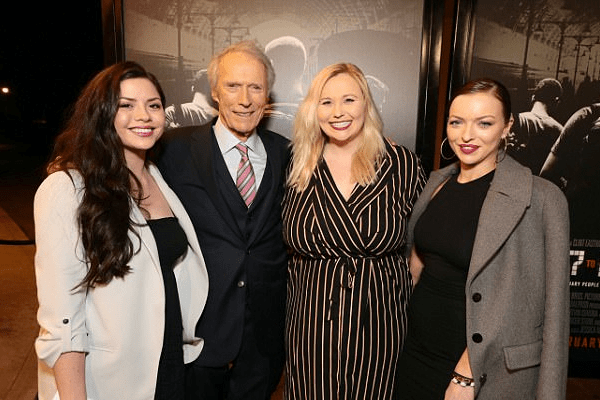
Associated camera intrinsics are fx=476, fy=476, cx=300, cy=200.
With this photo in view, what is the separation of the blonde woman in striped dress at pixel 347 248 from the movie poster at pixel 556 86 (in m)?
0.76

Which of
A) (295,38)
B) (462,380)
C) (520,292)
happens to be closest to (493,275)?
(520,292)

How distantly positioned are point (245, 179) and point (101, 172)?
67 centimetres

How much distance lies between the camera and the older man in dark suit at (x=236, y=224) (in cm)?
202

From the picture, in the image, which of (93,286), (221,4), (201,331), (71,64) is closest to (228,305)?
(201,331)

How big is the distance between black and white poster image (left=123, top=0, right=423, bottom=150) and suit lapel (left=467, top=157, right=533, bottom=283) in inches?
38.9

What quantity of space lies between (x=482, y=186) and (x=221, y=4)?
5.38 feet

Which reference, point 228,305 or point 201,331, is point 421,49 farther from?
point 201,331

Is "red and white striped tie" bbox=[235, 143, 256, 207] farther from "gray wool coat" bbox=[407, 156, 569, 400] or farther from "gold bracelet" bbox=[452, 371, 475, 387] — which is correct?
"gold bracelet" bbox=[452, 371, 475, 387]

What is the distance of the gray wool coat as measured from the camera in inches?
62.1

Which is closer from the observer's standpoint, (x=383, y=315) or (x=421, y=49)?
(x=383, y=315)

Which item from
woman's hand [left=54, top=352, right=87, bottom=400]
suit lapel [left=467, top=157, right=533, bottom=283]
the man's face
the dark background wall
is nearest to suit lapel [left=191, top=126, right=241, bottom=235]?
the man's face

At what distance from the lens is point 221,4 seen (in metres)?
2.50

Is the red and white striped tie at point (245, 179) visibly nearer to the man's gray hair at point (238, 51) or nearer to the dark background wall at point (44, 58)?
the man's gray hair at point (238, 51)

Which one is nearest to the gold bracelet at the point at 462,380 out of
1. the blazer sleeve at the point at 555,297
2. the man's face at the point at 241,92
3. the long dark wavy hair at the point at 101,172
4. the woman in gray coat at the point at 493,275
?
the woman in gray coat at the point at 493,275
